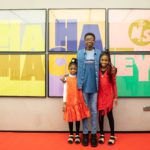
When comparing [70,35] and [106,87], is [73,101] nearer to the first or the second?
[106,87]

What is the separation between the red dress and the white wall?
1.54 feet

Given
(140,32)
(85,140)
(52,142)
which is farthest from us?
(140,32)

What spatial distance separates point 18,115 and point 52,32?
130 centimetres

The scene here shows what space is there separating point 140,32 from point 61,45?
1.13 meters

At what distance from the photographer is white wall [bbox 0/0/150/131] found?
3627 mm

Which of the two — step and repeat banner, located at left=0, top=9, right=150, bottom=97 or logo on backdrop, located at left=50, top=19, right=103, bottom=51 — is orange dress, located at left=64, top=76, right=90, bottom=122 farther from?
logo on backdrop, located at left=50, top=19, right=103, bottom=51

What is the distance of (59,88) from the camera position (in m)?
3.63

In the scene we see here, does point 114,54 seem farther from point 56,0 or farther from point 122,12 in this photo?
point 56,0

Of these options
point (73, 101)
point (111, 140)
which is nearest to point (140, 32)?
point (73, 101)

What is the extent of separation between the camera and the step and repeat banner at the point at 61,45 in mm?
3598

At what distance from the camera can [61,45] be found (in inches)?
Result: 142

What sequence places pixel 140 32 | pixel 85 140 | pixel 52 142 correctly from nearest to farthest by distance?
pixel 85 140, pixel 52 142, pixel 140 32

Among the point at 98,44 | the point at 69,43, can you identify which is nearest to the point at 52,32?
the point at 69,43

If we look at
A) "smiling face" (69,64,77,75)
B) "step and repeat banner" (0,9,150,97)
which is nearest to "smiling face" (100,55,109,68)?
"smiling face" (69,64,77,75)
